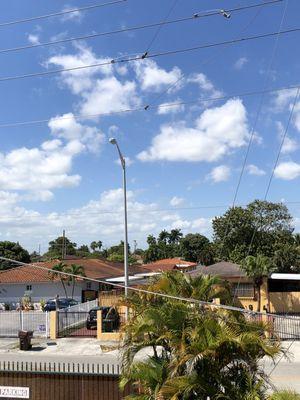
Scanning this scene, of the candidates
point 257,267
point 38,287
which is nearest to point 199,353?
point 257,267

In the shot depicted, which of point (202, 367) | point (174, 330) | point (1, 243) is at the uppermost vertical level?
point (1, 243)

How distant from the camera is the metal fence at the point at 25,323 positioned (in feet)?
94.0

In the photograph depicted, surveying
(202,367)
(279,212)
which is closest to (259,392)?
(202,367)

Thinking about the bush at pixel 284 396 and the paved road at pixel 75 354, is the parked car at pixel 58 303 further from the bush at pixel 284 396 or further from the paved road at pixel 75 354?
the bush at pixel 284 396

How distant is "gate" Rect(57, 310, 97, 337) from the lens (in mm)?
28500

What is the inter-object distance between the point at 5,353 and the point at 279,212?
37729 millimetres

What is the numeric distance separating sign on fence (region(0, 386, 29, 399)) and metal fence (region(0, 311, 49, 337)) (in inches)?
577

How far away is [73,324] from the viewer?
29.5 metres

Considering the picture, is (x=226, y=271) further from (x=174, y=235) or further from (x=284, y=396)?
(x=174, y=235)

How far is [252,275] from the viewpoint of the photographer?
3522 centimetres

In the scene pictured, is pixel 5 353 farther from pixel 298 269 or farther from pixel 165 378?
pixel 298 269

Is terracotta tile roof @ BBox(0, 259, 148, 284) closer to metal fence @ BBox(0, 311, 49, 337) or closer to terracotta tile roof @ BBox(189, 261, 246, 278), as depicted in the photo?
terracotta tile roof @ BBox(189, 261, 246, 278)

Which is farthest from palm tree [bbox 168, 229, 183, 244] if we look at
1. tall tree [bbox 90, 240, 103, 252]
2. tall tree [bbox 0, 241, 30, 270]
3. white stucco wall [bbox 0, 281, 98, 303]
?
white stucco wall [bbox 0, 281, 98, 303]

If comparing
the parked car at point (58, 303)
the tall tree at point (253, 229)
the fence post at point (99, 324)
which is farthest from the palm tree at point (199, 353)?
the tall tree at point (253, 229)
